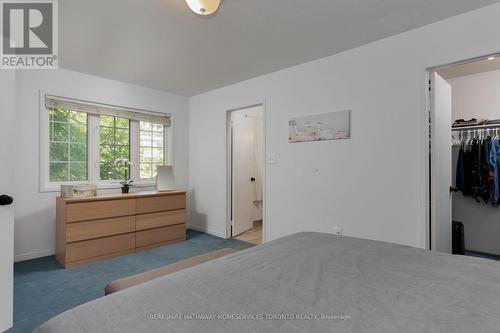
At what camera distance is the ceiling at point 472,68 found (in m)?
3.20

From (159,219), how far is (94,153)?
1.32 meters

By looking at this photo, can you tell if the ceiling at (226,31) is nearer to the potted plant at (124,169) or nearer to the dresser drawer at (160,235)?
the potted plant at (124,169)

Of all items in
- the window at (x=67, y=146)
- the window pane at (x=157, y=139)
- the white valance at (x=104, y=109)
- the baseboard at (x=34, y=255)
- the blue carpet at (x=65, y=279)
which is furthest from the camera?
the window pane at (x=157, y=139)

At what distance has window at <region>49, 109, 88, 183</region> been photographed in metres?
3.48

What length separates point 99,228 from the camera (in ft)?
10.5

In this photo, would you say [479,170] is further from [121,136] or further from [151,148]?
[121,136]

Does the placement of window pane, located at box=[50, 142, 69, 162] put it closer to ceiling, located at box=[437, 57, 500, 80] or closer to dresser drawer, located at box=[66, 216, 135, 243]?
dresser drawer, located at box=[66, 216, 135, 243]

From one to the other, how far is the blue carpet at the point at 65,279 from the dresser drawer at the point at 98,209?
0.53 m

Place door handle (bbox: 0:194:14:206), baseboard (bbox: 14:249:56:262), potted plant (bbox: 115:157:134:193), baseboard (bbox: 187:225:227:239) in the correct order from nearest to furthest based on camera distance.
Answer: door handle (bbox: 0:194:14:206) < baseboard (bbox: 14:249:56:262) < potted plant (bbox: 115:157:134:193) < baseboard (bbox: 187:225:227:239)

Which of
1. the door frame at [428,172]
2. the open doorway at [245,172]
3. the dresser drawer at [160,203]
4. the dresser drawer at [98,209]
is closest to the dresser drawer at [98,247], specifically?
the dresser drawer at [98,209]

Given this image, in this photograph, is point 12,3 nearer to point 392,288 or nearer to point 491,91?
point 392,288

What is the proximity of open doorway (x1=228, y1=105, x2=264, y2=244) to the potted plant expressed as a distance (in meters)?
1.50

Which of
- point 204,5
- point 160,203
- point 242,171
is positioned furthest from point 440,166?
point 160,203

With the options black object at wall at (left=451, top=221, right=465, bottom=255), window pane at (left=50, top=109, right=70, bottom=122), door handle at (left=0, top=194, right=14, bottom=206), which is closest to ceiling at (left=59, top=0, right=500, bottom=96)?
window pane at (left=50, top=109, right=70, bottom=122)
